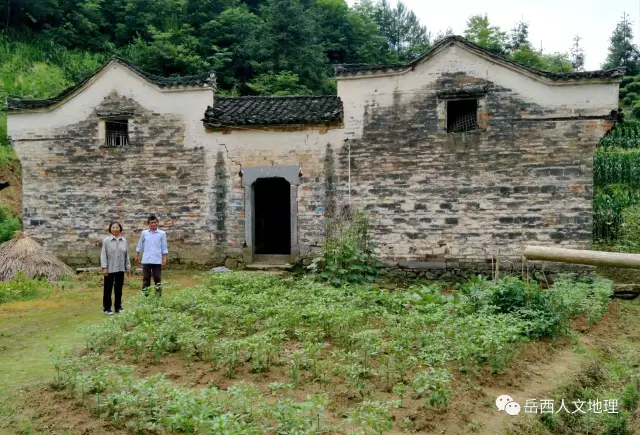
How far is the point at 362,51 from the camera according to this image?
3094cm

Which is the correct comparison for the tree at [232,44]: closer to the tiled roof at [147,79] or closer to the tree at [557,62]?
the tiled roof at [147,79]

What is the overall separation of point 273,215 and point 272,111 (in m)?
4.44

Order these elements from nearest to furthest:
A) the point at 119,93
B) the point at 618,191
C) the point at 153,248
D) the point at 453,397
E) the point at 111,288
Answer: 1. the point at 453,397
2. the point at 111,288
3. the point at 153,248
4. the point at 119,93
5. the point at 618,191

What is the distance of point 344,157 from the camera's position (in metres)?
11.6

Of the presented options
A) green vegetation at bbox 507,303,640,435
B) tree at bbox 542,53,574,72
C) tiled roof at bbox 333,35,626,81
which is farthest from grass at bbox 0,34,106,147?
tree at bbox 542,53,574,72

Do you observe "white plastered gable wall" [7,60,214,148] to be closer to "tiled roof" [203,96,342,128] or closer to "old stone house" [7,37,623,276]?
"old stone house" [7,37,623,276]

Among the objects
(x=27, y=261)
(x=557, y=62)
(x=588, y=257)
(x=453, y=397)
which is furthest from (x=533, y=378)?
(x=557, y=62)

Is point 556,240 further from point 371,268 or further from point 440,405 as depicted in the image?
point 440,405

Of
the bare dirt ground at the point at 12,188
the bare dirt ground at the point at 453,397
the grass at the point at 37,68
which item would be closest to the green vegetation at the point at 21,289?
the bare dirt ground at the point at 453,397

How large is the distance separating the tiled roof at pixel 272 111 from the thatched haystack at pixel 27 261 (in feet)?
15.8

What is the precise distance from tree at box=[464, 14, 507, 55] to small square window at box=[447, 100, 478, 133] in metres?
27.4

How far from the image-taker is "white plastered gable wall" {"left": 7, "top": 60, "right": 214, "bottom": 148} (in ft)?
40.3

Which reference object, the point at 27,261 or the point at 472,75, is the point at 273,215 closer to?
the point at 27,261

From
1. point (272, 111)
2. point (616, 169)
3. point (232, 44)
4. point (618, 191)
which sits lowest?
point (618, 191)
